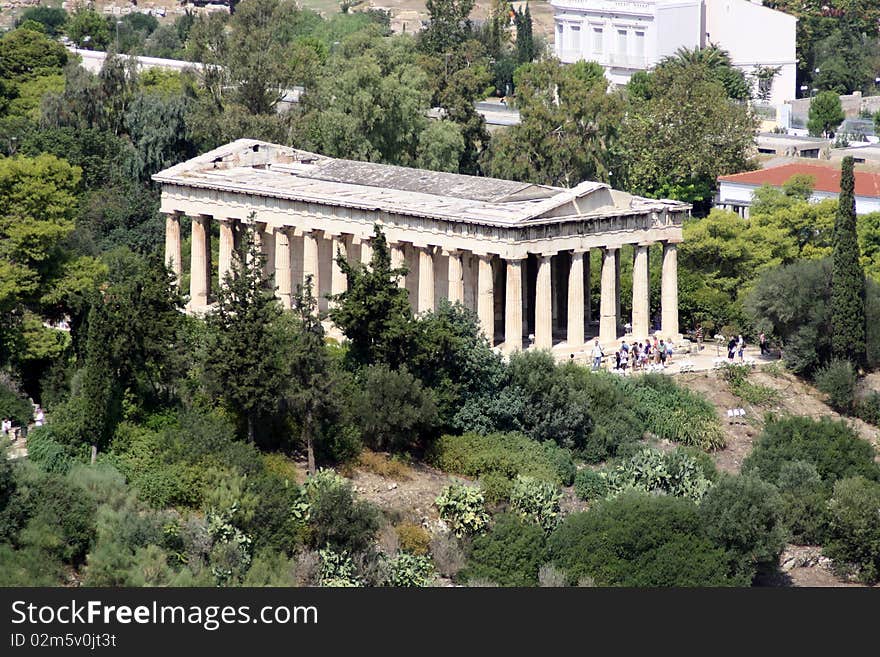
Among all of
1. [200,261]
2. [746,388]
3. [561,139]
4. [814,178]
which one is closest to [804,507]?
[746,388]

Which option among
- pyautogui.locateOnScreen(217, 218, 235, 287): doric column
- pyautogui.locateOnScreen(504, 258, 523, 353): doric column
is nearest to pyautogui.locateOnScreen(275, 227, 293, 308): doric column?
pyautogui.locateOnScreen(217, 218, 235, 287): doric column

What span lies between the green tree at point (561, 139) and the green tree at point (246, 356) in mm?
44301

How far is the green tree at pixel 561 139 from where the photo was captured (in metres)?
125

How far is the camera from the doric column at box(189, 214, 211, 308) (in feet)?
329

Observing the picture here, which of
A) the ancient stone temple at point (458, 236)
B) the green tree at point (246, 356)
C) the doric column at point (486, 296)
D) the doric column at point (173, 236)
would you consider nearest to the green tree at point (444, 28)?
the doric column at point (173, 236)

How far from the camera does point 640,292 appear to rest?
94938mm

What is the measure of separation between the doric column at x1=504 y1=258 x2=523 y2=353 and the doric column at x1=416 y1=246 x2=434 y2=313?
10.1ft

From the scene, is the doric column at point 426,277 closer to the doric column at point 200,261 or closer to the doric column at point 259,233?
the doric column at point 259,233

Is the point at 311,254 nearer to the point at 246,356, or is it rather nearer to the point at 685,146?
the point at 246,356

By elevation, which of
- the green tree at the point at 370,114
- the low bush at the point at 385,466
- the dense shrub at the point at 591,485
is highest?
the green tree at the point at 370,114

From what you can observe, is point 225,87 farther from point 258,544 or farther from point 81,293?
point 258,544

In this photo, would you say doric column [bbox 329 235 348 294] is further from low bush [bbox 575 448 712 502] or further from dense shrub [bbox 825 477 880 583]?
dense shrub [bbox 825 477 880 583]

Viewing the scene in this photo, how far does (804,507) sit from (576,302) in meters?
13.7

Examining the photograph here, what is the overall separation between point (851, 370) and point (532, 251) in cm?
1337
